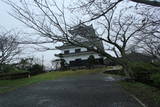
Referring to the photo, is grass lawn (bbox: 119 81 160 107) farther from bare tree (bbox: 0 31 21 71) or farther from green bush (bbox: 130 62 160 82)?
bare tree (bbox: 0 31 21 71)

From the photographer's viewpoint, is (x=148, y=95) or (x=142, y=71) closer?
(x=148, y=95)

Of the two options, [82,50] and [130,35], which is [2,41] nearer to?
[130,35]

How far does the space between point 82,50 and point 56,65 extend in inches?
319

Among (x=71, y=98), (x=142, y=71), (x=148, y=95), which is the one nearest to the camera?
(x=148, y=95)

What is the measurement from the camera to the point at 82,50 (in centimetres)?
2898

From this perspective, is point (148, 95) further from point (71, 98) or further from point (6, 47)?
point (6, 47)

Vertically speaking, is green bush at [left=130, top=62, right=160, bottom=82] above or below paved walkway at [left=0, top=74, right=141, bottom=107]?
above

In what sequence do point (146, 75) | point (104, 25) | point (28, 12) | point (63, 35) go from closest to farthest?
point (28, 12) < point (63, 35) < point (146, 75) < point (104, 25)

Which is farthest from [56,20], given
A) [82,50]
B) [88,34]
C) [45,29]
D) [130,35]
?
[82,50]

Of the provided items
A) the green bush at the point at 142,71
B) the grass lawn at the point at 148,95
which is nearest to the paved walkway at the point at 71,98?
the grass lawn at the point at 148,95

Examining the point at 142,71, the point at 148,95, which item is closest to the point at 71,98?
the point at 148,95

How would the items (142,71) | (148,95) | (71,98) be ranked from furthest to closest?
(142,71) < (71,98) < (148,95)

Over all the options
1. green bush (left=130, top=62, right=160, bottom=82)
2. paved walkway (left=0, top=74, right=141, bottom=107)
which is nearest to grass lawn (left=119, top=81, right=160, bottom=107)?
paved walkway (left=0, top=74, right=141, bottom=107)

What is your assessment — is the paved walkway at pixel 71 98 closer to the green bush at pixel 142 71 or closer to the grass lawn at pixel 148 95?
the grass lawn at pixel 148 95
